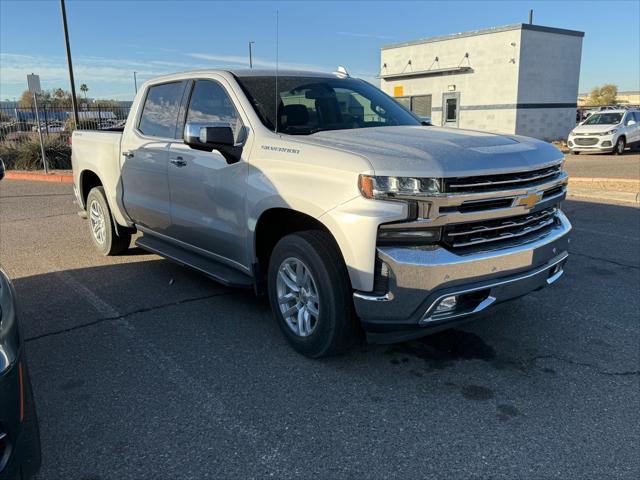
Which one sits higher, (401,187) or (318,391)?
(401,187)

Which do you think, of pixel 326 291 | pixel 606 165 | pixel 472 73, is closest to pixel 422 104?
pixel 472 73

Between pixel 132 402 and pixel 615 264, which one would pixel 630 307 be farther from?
pixel 132 402

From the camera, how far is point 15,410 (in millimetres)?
2061

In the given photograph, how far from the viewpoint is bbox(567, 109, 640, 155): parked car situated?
20.4 m

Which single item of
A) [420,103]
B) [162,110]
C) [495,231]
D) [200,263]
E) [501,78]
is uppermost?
[501,78]

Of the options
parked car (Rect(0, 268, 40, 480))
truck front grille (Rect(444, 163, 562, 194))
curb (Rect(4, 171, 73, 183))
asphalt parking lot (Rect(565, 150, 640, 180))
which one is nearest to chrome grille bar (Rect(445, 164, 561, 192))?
truck front grille (Rect(444, 163, 562, 194))

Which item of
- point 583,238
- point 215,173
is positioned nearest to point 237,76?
point 215,173

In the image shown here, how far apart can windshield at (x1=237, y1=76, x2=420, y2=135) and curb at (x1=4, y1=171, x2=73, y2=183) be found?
11637 millimetres

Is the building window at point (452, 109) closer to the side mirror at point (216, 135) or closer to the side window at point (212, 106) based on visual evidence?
the side window at point (212, 106)

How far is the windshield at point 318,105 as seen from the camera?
424 centimetres

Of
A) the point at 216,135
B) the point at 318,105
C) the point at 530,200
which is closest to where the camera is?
the point at 530,200

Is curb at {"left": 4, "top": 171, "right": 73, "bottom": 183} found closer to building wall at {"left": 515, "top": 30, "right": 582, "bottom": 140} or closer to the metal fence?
the metal fence

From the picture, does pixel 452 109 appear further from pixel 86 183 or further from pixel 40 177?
pixel 86 183

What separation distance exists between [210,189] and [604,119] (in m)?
21.1
